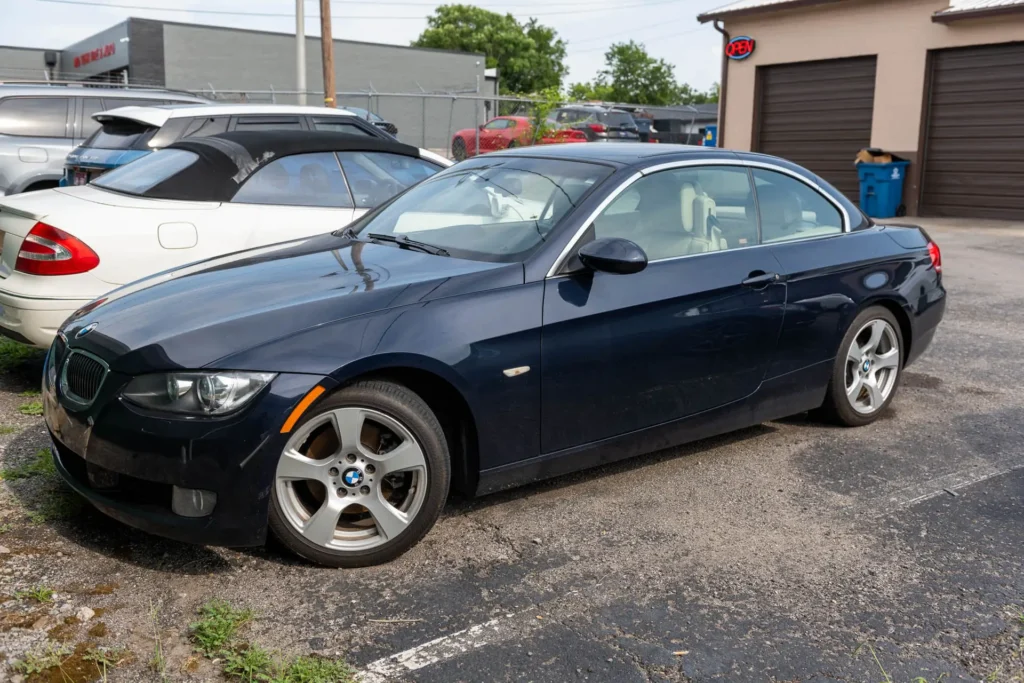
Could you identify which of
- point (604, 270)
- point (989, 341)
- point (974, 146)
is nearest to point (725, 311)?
point (604, 270)

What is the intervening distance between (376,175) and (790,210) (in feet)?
9.98

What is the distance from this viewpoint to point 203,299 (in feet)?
12.3

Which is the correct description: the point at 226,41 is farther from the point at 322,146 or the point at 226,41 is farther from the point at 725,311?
the point at 725,311

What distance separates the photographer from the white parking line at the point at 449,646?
2893mm

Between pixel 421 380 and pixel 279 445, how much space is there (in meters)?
0.61

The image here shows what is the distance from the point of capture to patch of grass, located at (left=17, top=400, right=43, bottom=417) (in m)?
5.26

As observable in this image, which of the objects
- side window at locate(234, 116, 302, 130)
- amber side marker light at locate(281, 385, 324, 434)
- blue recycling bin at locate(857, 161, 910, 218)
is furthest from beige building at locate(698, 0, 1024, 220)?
amber side marker light at locate(281, 385, 324, 434)

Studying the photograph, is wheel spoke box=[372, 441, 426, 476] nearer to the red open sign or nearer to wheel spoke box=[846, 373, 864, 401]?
wheel spoke box=[846, 373, 864, 401]

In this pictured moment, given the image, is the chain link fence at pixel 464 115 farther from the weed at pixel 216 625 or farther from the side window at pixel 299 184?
the weed at pixel 216 625

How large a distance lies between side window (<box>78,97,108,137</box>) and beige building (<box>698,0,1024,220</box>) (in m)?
12.9

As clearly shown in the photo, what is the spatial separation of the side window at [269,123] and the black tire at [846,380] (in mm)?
6303

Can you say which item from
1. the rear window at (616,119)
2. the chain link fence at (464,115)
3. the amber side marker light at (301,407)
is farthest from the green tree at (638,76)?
the amber side marker light at (301,407)

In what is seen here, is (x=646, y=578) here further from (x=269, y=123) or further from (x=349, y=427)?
(x=269, y=123)

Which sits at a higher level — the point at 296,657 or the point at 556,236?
the point at 556,236
